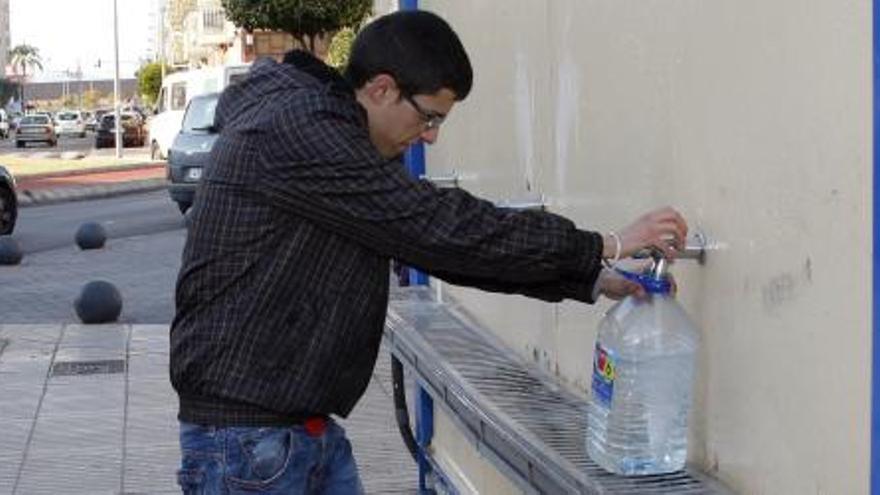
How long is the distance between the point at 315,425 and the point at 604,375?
23.2 inches

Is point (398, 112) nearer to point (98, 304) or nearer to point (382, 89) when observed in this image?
point (382, 89)

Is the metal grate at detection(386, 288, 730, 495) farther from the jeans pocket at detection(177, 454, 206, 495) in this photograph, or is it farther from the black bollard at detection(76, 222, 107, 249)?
the black bollard at detection(76, 222, 107, 249)

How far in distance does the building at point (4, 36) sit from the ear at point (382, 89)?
16136cm

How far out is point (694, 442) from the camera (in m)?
2.84

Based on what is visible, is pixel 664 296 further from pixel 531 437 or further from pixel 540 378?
pixel 540 378

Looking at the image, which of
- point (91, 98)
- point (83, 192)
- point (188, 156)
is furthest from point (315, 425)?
point (91, 98)

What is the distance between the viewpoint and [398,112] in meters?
2.86

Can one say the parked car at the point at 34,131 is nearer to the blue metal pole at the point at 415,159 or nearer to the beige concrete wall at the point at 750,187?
the blue metal pole at the point at 415,159

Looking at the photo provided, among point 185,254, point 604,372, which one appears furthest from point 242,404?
point 604,372

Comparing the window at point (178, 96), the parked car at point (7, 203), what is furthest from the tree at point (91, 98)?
the parked car at point (7, 203)

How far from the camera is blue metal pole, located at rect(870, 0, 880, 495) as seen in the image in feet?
6.64

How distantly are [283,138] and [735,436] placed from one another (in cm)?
99

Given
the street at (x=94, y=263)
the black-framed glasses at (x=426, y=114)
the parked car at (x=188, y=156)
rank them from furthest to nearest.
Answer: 1. the parked car at (x=188, y=156)
2. the street at (x=94, y=263)
3. the black-framed glasses at (x=426, y=114)

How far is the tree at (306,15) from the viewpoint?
33.2 m
